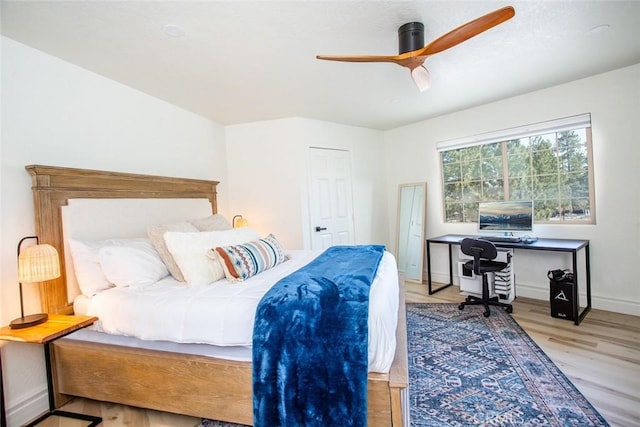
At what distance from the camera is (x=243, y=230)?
107 inches

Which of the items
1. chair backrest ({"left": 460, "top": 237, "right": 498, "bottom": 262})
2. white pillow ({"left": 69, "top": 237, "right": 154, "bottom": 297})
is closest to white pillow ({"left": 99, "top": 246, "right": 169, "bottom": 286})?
white pillow ({"left": 69, "top": 237, "right": 154, "bottom": 297})

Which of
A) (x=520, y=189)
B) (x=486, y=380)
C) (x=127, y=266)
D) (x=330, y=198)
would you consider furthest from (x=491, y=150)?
(x=127, y=266)

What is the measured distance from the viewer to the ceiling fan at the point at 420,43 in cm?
148

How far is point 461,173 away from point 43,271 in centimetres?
436

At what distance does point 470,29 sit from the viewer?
5.02 ft

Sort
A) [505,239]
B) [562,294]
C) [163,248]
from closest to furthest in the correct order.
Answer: [163,248] → [562,294] → [505,239]

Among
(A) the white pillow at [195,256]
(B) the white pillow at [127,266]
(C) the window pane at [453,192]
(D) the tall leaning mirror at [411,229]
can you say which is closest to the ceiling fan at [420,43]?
(A) the white pillow at [195,256]

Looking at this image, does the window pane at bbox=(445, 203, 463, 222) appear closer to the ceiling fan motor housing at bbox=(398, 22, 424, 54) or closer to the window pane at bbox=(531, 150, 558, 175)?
the window pane at bbox=(531, 150, 558, 175)

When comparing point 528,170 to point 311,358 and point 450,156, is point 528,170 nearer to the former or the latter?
point 450,156

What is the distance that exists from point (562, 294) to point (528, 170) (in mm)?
1468

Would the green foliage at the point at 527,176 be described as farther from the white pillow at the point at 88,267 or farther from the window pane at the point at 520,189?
the white pillow at the point at 88,267

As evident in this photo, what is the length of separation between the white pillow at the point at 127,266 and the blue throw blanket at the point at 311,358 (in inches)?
41.3

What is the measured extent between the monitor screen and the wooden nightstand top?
3784 mm

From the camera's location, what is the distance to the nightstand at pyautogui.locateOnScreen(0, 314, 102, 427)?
1.61 metres
